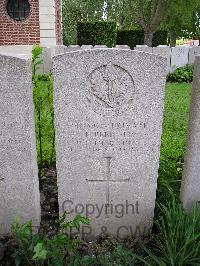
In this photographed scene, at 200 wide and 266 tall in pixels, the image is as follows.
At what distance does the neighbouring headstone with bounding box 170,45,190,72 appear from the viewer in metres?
12.7

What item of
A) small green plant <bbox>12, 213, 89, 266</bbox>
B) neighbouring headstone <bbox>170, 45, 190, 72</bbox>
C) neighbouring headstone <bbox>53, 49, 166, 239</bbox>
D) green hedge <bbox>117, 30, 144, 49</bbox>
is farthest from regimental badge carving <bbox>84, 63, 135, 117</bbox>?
green hedge <bbox>117, 30, 144, 49</bbox>

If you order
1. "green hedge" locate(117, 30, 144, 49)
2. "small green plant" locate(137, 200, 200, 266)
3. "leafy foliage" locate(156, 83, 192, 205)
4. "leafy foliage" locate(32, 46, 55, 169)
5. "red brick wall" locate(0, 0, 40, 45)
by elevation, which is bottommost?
"small green plant" locate(137, 200, 200, 266)

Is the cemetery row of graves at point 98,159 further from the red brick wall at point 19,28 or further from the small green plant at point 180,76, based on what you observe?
the red brick wall at point 19,28

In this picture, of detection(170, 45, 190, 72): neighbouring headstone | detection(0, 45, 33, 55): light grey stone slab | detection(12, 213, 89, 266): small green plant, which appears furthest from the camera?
detection(170, 45, 190, 72): neighbouring headstone

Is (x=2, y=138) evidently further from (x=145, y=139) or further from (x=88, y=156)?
(x=145, y=139)

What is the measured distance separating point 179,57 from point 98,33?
3632 millimetres

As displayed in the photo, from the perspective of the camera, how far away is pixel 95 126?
296 cm

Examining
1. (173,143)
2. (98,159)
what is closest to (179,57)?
(173,143)

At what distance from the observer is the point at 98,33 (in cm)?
1480

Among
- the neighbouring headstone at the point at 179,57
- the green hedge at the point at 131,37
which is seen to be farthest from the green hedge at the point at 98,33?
the green hedge at the point at 131,37

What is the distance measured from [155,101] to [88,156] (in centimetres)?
72

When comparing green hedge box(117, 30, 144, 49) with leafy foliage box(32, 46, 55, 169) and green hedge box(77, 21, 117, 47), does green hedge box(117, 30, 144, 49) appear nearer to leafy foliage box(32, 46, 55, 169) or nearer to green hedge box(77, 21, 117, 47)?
green hedge box(77, 21, 117, 47)

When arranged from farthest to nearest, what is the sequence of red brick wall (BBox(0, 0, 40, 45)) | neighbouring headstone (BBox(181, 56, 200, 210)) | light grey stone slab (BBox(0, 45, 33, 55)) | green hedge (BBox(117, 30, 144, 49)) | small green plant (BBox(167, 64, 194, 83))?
green hedge (BBox(117, 30, 144, 49)), small green plant (BBox(167, 64, 194, 83)), light grey stone slab (BBox(0, 45, 33, 55)), red brick wall (BBox(0, 0, 40, 45)), neighbouring headstone (BBox(181, 56, 200, 210))

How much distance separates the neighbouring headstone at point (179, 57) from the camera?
41.7 ft
